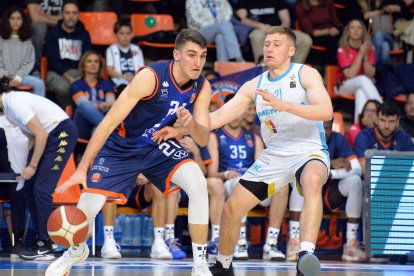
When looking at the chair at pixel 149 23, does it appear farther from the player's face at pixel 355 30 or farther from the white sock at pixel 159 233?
the white sock at pixel 159 233

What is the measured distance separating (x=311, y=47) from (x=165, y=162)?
6361 mm

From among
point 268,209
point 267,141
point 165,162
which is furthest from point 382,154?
point 165,162

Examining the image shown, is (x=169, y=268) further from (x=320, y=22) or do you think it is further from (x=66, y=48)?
(x=320, y=22)

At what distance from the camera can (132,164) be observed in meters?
7.06

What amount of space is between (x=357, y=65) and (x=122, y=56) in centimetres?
316

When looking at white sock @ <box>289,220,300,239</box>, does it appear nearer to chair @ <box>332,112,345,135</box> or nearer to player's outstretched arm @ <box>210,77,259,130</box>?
chair @ <box>332,112,345,135</box>

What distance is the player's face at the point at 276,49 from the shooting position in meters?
7.11

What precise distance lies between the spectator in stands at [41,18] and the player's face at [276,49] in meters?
5.07

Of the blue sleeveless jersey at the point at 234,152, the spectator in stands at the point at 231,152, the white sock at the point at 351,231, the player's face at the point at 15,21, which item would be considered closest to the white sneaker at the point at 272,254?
the spectator in stands at the point at 231,152

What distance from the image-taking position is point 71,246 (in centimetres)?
667

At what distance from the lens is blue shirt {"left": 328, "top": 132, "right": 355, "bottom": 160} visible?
34.7 ft

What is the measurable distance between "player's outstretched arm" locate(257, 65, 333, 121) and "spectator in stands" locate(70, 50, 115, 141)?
4.26 metres

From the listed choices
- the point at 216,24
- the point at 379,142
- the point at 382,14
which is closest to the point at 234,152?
the point at 379,142

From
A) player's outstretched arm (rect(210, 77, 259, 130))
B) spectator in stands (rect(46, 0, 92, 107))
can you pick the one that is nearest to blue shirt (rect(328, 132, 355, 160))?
spectator in stands (rect(46, 0, 92, 107))
